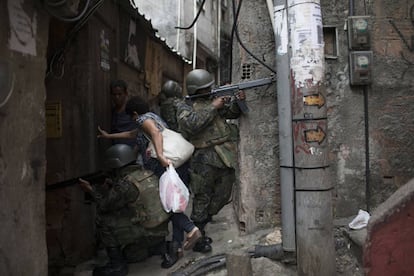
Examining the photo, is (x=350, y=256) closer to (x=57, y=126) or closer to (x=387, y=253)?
(x=387, y=253)

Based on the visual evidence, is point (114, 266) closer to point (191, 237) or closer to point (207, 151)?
point (191, 237)

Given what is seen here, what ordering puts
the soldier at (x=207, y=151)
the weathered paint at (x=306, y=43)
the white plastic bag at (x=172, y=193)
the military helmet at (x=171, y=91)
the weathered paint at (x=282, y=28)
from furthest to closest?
the military helmet at (x=171, y=91) < the soldier at (x=207, y=151) < the white plastic bag at (x=172, y=193) < the weathered paint at (x=282, y=28) < the weathered paint at (x=306, y=43)

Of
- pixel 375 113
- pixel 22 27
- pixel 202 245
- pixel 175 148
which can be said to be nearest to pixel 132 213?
pixel 175 148

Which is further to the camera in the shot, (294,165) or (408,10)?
(408,10)

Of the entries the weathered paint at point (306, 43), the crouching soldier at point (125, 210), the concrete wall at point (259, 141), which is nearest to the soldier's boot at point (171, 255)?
the crouching soldier at point (125, 210)

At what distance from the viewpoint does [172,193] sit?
3918 mm

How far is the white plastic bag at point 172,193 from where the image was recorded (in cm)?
392

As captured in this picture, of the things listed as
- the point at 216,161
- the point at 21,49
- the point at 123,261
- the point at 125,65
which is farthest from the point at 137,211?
the point at 125,65

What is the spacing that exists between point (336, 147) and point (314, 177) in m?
1.24

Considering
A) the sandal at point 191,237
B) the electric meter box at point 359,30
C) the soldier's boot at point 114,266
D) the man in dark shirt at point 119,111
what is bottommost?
the soldier's boot at point 114,266

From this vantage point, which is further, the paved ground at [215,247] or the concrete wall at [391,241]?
the paved ground at [215,247]

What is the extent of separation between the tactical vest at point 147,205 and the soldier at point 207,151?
1.90 feet

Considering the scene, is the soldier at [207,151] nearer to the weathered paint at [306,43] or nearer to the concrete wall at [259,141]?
the concrete wall at [259,141]

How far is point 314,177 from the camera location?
307cm
